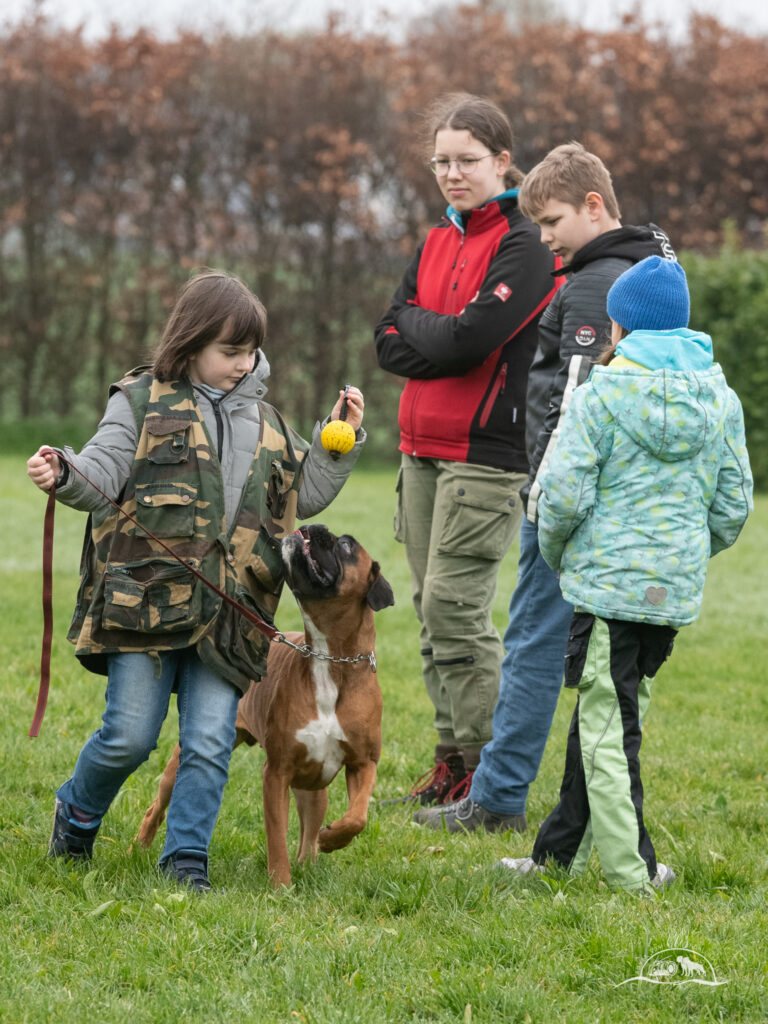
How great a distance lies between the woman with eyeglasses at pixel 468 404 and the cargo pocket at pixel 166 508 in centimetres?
145

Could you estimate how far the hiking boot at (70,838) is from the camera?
13.4 feet

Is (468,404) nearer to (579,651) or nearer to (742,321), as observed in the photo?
(579,651)

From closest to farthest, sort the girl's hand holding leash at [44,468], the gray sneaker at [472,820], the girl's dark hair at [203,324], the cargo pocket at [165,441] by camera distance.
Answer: the girl's hand holding leash at [44,468] → the cargo pocket at [165,441] → the girl's dark hair at [203,324] → the gray sneaker at [472,820]

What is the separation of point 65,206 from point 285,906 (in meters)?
16.6

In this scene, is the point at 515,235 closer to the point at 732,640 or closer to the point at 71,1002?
the point at 71,1002

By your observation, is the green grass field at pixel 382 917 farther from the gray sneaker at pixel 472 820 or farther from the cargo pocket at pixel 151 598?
the cargo pocket at pixel 151 598

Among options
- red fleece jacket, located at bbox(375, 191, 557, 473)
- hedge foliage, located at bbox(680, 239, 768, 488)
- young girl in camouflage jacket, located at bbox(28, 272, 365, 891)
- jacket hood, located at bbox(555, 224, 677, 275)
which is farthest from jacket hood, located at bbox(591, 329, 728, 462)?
hedge foliage, located at bbox(680, 239, 768, 488)

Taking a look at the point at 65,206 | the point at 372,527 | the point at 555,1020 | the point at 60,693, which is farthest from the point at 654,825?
the point at 65,206

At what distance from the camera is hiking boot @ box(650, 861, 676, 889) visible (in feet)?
13.2

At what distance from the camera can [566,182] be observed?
434 cm

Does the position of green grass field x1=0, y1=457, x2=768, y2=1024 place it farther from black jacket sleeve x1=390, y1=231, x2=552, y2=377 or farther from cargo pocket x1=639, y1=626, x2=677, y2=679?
black jacket sleeve x1=390, y1=231, x2=552, y2=377

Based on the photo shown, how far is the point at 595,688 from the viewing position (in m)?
3.91

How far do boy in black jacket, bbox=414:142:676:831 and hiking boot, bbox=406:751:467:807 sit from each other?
257 millimetres

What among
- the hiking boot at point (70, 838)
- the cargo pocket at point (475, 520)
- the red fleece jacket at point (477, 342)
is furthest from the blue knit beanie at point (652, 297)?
the hiking boot at point (70, 838)
